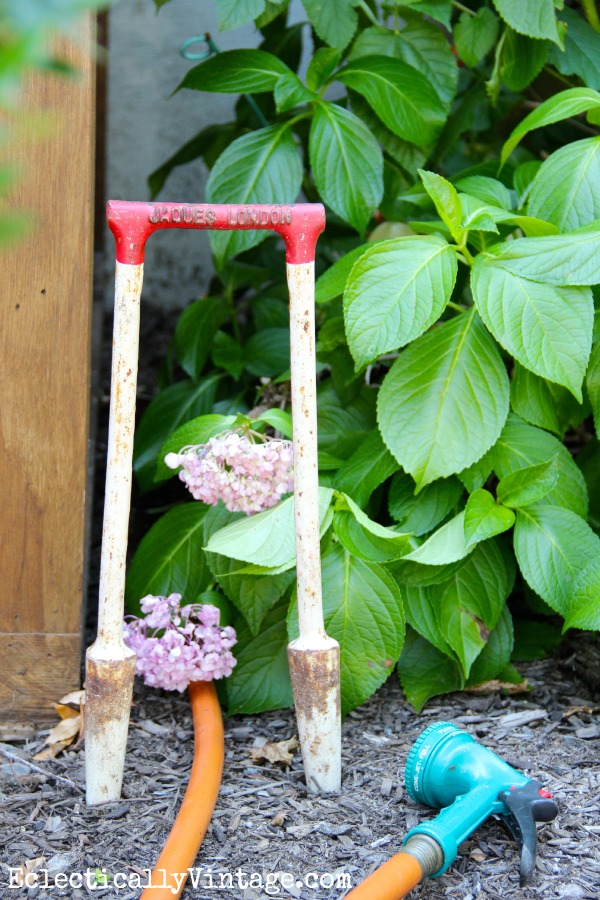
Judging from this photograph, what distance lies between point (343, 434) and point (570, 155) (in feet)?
1.88

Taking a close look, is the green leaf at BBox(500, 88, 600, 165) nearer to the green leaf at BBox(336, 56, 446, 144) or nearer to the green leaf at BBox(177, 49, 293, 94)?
the green leaf at BBox(336, 56, 446, 144)

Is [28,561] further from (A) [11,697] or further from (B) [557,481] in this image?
(B) [557,481]

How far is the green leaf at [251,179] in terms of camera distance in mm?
1532

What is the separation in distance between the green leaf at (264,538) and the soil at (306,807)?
309 millimetres

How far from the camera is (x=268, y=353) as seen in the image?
6.25 feet

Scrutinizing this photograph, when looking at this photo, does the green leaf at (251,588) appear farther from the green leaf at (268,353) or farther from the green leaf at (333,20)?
the green leaf at (333,20)

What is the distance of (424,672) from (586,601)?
0.33m

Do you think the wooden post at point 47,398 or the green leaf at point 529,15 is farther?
the green leaf at point 529,15

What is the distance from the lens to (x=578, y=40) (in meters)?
Result: 1.67

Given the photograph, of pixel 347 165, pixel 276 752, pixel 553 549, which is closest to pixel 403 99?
pixel 347 165

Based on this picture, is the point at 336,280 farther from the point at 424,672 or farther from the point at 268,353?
the point at 424,672

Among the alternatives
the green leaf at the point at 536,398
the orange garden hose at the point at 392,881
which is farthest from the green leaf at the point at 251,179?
the orange garden hose at the point at 392,881

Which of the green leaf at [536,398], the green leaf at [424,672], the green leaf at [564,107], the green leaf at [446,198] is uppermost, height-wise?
the green leaf at [564,107]

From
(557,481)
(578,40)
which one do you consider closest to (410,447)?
(557,481)
